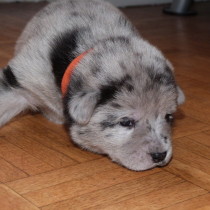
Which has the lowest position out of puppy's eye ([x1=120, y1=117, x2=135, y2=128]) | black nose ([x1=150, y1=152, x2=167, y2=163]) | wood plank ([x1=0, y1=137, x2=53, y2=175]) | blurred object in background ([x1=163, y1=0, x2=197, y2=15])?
blurred object in background ([x1=163, y1=0, x2=197, y2=15])

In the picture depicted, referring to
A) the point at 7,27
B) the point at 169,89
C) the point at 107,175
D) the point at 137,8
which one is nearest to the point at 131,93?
the point at 169,89

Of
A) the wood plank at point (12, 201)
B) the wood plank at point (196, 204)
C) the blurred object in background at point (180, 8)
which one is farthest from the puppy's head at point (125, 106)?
the blurred object in background at point (180, 8)

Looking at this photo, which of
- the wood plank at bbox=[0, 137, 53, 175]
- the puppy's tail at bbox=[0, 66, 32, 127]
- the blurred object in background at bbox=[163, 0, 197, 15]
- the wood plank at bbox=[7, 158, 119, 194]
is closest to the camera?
the wood plank at bbox=[7, 158, 119, 194]

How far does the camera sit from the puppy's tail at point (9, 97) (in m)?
2.32

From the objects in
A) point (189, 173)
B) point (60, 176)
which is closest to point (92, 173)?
point (60, 176)

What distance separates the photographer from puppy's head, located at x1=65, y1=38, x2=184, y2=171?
1906 millimetres

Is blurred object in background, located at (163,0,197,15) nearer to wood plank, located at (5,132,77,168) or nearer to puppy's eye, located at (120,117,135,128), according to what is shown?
wood plank, located at (5,132,77,168)

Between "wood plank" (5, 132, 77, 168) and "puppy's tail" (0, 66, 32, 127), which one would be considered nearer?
"wood plank" (5, 132, 77, 168)

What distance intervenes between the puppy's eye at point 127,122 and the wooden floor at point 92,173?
0.63 ft

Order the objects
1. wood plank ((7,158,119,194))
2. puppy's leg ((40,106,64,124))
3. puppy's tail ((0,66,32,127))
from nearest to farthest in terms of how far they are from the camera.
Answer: wood plank ((7,158,119,194)) → puppy's tail ((0,66,32,127)) → puppy's leg ((40,106,64,124))

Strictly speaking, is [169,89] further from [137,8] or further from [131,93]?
[137,8]

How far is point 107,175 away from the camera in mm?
1973

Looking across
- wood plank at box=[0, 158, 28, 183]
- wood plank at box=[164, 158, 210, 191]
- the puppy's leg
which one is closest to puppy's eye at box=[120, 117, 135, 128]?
wood plank at box=[164, 158, 210, 191]

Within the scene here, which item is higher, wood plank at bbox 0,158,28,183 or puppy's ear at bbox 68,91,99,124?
puppy's ear at bbox 68,91,99,124
